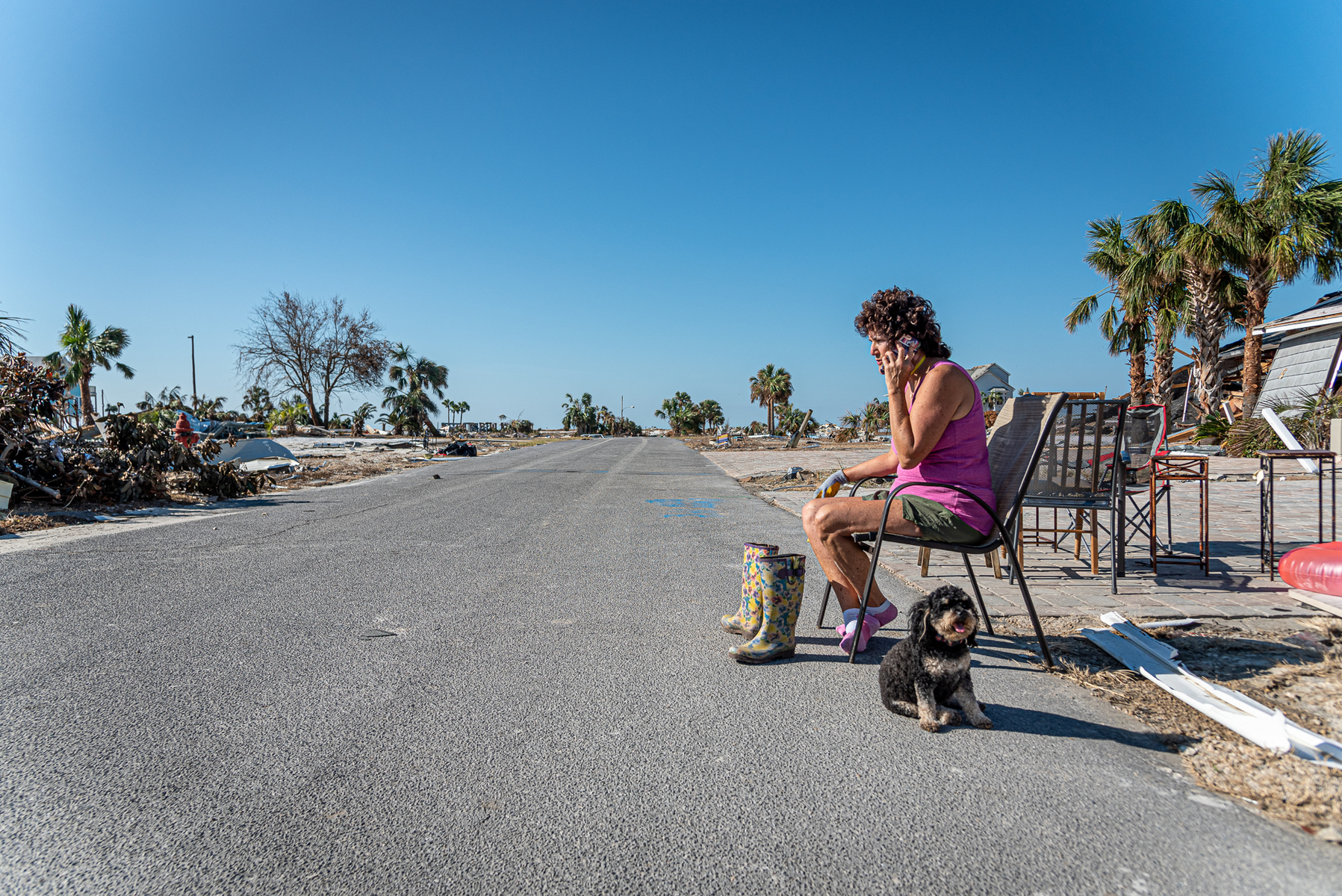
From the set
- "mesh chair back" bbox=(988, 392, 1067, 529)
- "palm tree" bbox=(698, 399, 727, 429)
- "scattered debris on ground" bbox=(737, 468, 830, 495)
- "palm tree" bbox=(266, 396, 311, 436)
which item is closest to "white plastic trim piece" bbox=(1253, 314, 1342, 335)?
"mesh chair back" bbox=(988, 392, 1067, 529)

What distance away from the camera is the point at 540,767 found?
2389mm

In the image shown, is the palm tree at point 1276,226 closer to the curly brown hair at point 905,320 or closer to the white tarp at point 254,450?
the curly brown hair at point 905,320

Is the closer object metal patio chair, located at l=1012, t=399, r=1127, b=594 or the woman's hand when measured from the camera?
the woman's hand

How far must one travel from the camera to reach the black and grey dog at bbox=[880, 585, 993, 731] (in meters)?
2.55

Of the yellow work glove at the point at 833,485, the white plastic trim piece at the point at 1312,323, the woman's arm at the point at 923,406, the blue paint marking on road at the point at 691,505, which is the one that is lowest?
the blue paint marking on road at the point at 691,505

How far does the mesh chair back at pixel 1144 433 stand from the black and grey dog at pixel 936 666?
357cm

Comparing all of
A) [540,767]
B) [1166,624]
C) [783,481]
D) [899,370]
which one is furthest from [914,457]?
[783,481]

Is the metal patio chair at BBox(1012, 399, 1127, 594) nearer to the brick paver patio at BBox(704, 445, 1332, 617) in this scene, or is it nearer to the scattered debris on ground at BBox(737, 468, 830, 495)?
the brick paver patio at BBox(704, 445, 1332, 617)

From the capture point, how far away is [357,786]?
2.26 metres

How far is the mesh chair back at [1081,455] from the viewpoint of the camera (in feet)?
15.2

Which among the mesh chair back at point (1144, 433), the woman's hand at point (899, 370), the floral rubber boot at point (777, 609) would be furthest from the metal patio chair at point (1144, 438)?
the floral rubber boot at point (777, 609)

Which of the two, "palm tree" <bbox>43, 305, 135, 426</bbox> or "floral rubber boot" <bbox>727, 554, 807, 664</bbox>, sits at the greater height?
"palm tree" <bbox>43, 305, 135, 426</bbox>

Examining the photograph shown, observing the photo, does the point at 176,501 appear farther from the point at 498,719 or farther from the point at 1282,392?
the point at 1282,392

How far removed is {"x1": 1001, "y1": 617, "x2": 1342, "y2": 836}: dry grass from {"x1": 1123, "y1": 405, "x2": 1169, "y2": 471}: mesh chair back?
1.67m
